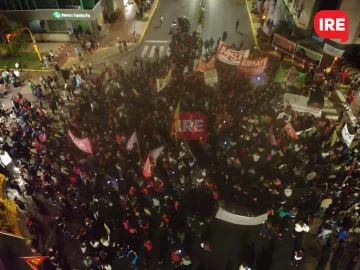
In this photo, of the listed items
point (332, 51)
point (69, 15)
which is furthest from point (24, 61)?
point (332, 51)

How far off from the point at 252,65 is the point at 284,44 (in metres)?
8.71

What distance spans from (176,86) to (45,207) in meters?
11.1

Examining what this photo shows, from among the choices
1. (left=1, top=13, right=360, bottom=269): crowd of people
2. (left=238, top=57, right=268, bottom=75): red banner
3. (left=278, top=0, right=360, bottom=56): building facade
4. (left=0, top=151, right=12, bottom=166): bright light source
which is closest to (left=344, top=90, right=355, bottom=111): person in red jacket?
(left=1, top=13, right=360, bottom=269): crowd of people

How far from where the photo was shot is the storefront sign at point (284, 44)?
24.9m

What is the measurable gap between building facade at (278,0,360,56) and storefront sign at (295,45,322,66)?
158 inches

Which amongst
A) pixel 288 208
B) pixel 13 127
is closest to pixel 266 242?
pixel 288 208

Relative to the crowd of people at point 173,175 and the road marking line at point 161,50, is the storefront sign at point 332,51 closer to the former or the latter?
the crowd of people at point 173,175

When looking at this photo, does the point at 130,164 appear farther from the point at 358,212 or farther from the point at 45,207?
the point at 358,212

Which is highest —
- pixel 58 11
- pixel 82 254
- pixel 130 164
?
pixel 58 11

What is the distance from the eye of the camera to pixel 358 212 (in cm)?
1317

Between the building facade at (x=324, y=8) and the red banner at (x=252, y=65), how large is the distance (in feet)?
36.5

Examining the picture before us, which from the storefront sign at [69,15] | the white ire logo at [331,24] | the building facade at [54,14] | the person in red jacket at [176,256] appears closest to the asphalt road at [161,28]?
the storefront sign at [69,15]

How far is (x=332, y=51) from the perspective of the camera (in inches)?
1033

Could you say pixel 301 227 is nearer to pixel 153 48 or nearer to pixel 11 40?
pixel 153 48
